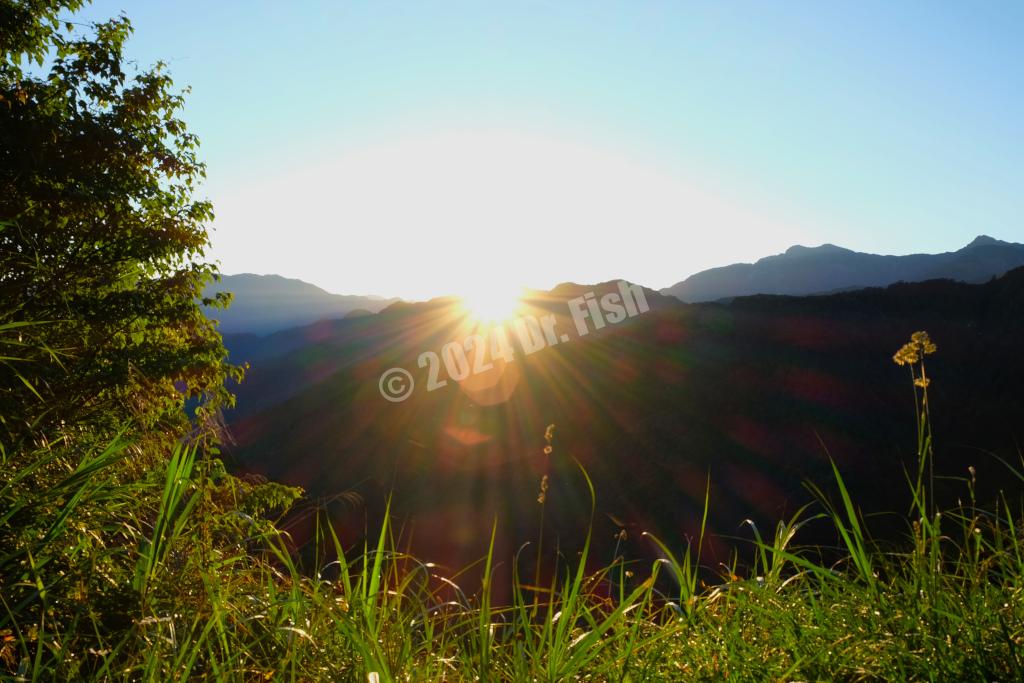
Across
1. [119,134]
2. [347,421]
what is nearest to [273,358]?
[347,421]

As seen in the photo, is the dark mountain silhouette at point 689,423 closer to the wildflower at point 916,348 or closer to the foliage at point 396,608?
the foliage at point 396,608

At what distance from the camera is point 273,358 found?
84812 millimetres

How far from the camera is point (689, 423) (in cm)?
3409

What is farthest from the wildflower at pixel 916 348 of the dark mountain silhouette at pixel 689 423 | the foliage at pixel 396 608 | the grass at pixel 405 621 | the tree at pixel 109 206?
the dark mountain silhouette at pixel 689 423

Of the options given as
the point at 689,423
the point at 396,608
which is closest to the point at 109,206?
the point at 396,608

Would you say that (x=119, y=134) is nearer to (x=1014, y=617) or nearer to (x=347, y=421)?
(x=1014, y=617)

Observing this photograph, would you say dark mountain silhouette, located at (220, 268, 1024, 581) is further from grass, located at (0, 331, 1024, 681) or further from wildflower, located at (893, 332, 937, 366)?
wildflower, located at (893, 332, 937, 366)

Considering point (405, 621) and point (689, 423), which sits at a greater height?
point (405, 621)

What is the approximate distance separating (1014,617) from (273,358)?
8990 centimetres

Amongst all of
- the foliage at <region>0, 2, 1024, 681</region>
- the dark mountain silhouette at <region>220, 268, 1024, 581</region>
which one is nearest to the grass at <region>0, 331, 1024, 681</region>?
the foliage at <region>0, 2, 1024, 681</region>

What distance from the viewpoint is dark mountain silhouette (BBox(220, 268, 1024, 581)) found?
2841 cm

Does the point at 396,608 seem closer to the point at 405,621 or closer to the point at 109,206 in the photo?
the point at 405,621

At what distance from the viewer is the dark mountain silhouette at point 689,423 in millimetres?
28406

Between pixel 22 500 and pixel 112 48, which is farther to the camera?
pixel 112 48
